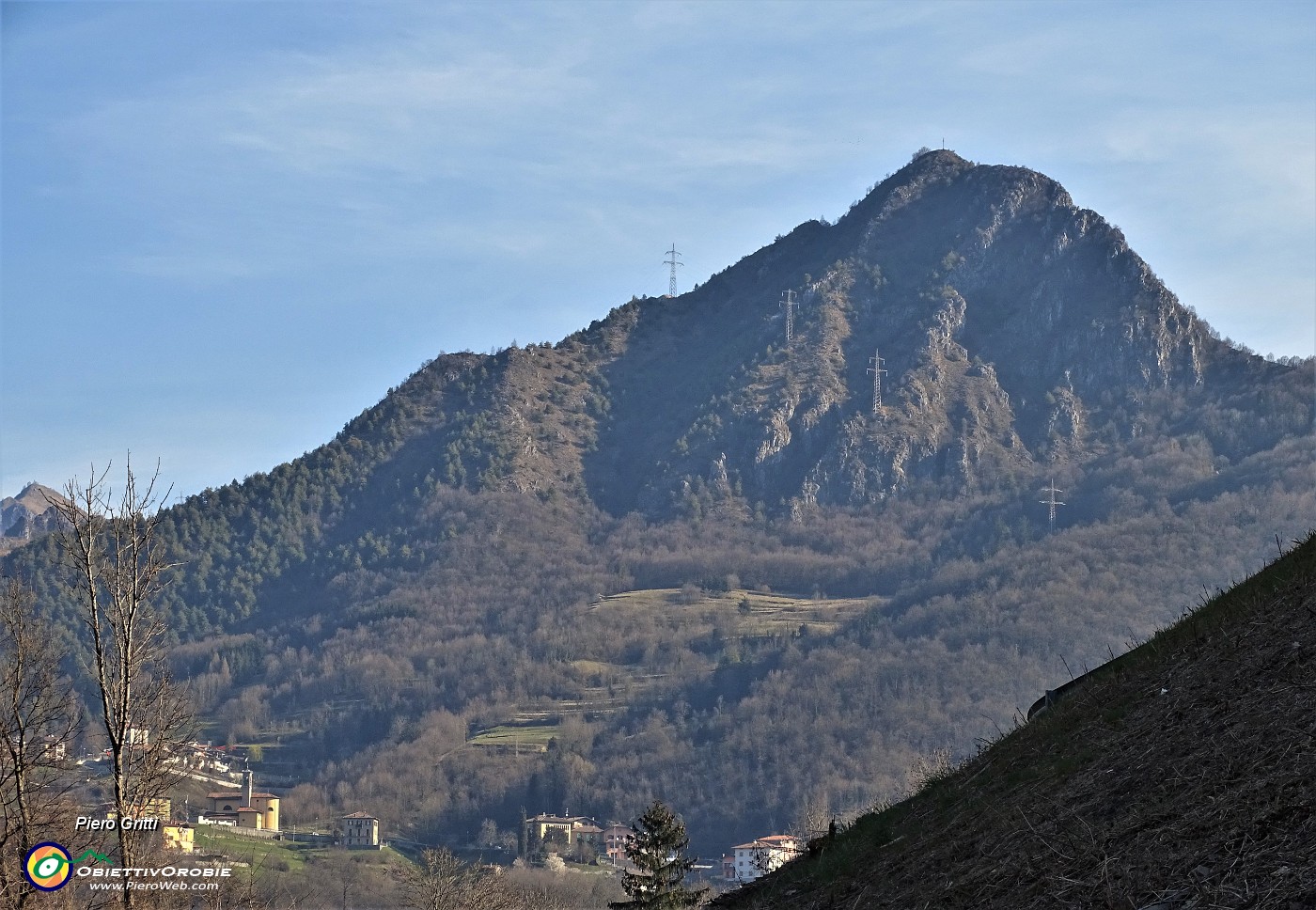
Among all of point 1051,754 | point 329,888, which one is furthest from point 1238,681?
point 329,888

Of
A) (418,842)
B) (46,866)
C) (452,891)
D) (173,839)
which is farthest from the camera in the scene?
(418,842)

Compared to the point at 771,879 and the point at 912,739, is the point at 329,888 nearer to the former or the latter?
the point at 912,739

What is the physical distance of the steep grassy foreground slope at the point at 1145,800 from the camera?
795 centimetres

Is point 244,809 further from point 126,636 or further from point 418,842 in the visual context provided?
point 126,636

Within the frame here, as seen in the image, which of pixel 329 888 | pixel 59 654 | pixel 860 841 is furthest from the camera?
pixel 329 888

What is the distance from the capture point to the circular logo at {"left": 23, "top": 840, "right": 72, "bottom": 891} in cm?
1977

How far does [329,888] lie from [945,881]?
116 m

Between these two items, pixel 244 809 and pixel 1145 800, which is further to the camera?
pixel 244 809

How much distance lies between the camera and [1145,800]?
930 centimetres

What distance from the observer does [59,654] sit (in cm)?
2670

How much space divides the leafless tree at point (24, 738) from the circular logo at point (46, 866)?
6.1 inches

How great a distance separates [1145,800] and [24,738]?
19872 millimetres
